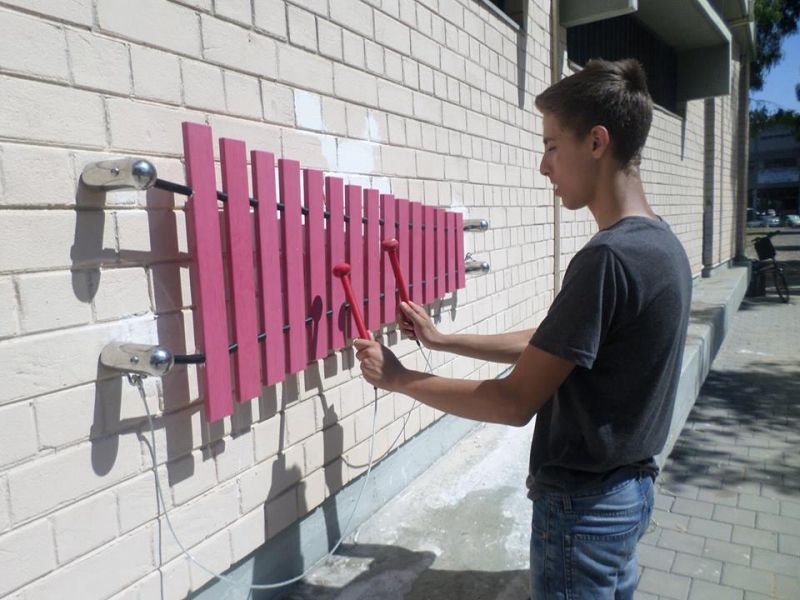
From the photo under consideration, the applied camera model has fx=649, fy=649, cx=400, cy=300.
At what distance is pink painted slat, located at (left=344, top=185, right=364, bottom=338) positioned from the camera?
105 inches

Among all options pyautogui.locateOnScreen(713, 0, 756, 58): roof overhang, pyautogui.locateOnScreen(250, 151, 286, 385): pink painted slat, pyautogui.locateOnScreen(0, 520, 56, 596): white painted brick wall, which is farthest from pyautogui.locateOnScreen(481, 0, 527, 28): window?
pyautogui.locateOnScreen(713, 0, 756, 58): roof overhang

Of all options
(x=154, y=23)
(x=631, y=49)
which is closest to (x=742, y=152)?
(x=631, y=49)

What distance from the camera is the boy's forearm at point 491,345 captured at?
2.17 metres

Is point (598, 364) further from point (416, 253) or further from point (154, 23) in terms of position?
point (416, 253)

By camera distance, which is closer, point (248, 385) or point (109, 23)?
point (109, 23)

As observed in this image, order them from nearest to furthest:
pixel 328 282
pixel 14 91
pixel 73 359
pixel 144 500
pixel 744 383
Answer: pixel 14 91 → pixel 73 359 → pixel 144 500 → pixel 328 282 → pixel 744 383

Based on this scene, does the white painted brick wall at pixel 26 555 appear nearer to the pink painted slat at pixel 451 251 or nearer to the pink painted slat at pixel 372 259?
the pink painted slat at pixel 372 259

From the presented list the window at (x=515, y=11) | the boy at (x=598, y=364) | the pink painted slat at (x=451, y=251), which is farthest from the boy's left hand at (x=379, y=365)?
the window at (x=515, y=11)

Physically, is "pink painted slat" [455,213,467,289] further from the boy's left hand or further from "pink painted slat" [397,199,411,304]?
the boy's left hand

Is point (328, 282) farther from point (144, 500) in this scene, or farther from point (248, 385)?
point (144, 500)

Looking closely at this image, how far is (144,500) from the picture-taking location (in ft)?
6.29

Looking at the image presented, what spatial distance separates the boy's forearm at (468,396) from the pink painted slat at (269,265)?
588 millimetres

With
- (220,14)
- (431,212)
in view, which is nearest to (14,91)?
(220,14)

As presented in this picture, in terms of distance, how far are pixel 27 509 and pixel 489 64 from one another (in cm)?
370
